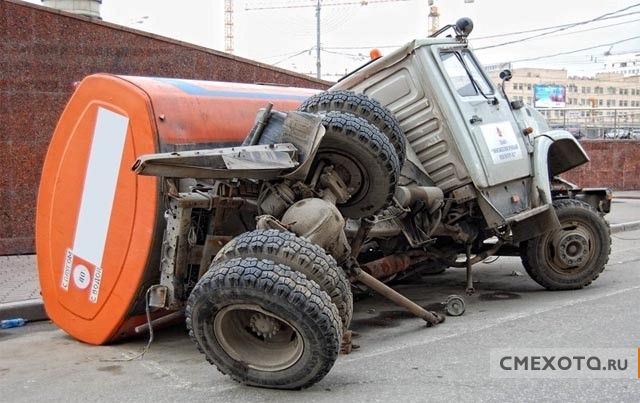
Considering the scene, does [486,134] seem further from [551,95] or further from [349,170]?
[551,95]

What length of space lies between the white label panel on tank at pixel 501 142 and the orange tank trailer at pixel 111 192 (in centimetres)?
221

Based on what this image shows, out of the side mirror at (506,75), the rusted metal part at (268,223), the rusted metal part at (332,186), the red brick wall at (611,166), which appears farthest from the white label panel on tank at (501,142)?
the red brick wall at (611,166)

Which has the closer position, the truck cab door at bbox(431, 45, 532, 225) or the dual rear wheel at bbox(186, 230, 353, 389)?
the dual rear wheel at bbox(186, 230, 353, 389)

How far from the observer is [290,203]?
5.18m

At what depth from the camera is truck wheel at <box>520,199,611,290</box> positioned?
7336 mm

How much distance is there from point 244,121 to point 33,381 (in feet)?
8.61

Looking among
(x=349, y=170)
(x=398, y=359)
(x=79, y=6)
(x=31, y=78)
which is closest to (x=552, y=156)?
(x=349, y=170)

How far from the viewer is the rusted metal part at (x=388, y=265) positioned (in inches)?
257

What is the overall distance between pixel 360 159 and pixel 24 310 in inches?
151

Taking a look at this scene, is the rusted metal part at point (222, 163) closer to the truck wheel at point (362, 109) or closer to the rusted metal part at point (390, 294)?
the truck wheel at point (362, 109)

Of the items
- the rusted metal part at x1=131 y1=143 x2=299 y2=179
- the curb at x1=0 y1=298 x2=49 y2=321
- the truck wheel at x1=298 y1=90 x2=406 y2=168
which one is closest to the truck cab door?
the truck wheel at x1=298 y1=90 x2=406 y2=168

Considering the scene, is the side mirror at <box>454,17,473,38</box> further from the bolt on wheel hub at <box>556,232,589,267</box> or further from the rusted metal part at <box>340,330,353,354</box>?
the rusted metal part at <box>340,330,353,354</box>

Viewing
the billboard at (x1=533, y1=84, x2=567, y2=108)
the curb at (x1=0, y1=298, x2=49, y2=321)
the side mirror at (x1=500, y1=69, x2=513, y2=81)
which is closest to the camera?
the curb at (x1=0, y1=298, x2=49, y2=321)

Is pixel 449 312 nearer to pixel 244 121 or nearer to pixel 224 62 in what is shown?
pixel 244 121
